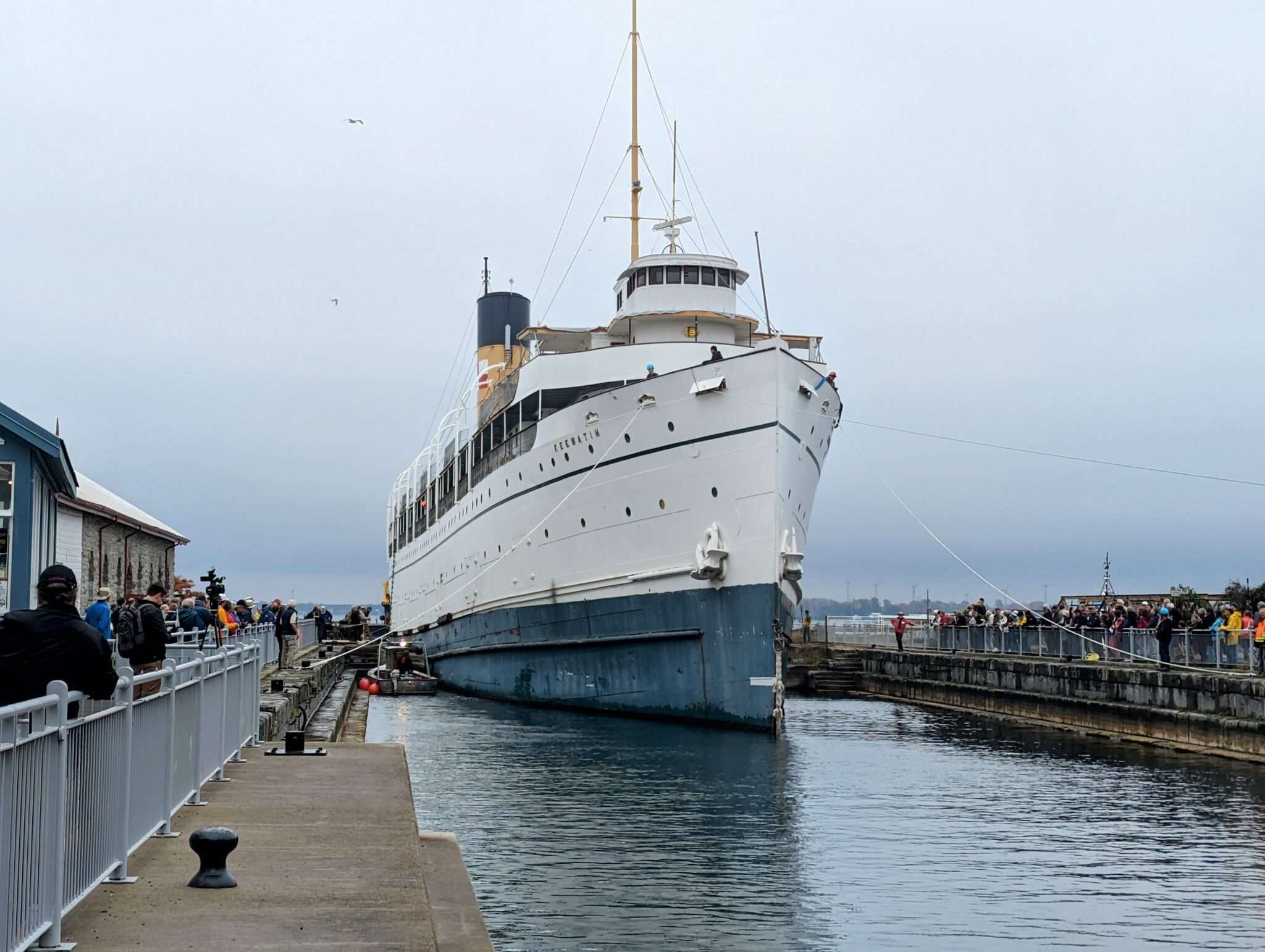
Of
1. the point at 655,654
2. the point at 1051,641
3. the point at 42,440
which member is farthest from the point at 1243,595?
the point at 42,440

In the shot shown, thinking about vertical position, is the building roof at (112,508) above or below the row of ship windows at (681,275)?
below

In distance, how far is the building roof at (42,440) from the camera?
65.0 ft

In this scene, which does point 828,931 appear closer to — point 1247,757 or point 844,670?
point 1247,757

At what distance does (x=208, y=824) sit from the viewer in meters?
8.84

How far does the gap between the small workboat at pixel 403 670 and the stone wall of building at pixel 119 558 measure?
7.11 m

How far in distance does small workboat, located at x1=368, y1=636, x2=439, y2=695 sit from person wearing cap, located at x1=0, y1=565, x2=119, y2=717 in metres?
33.5

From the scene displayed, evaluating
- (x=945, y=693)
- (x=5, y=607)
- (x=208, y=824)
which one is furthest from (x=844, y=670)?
(x=208, y=824)

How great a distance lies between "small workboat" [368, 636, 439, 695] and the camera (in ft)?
129

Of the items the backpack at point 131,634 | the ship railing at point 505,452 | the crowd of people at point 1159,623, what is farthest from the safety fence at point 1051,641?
the backpack at point 131,634

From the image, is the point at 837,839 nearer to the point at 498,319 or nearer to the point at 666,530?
the point at 666,530

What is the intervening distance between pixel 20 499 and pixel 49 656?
16184mm

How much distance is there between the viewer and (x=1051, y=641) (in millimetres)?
32375

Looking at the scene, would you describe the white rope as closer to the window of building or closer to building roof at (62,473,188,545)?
building roof at (62,473,188,545)

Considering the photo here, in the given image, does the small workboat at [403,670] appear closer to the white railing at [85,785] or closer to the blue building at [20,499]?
the blue building at [20,499]
